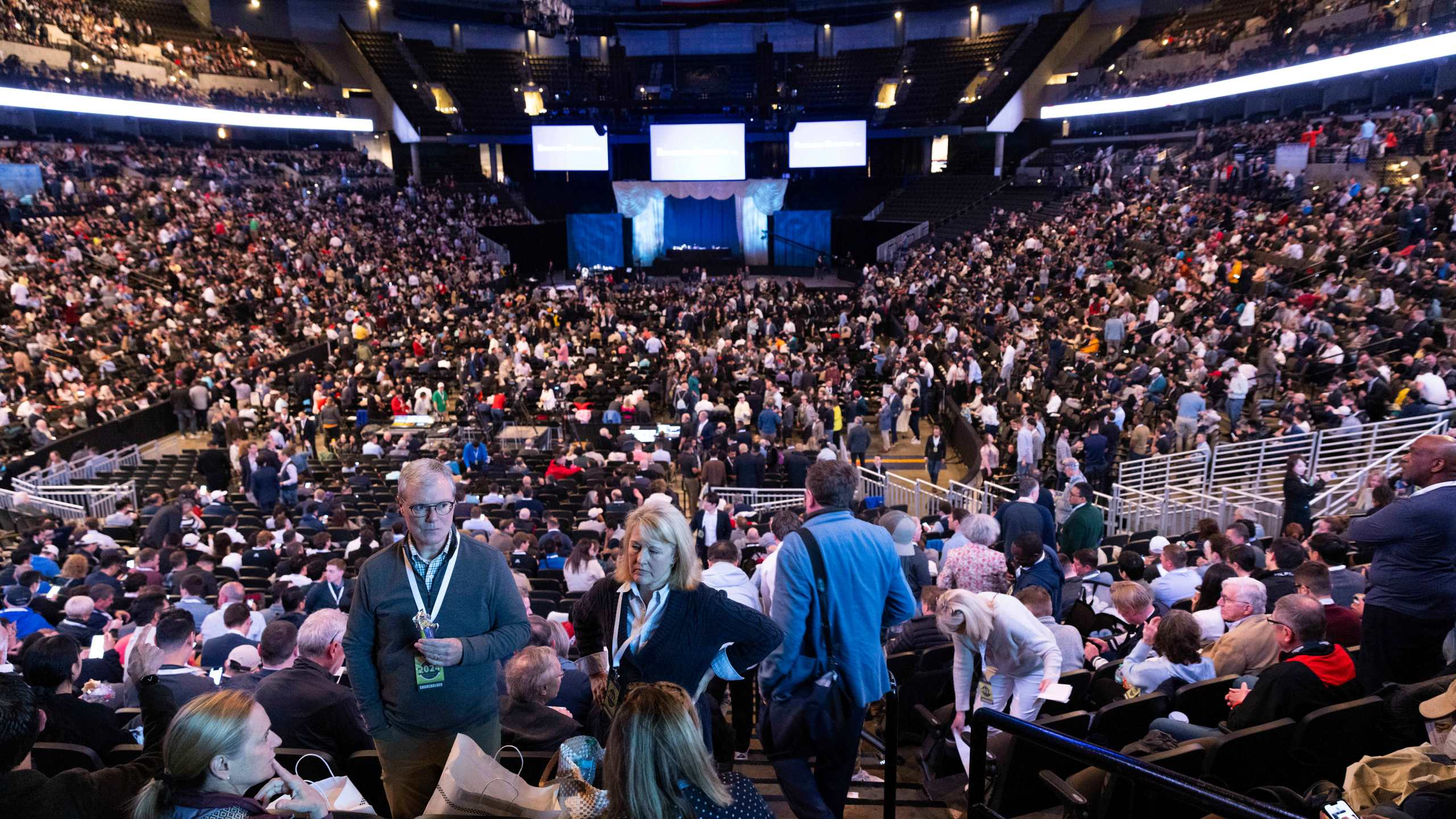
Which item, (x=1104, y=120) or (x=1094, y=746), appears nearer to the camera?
(x=1094, y=746)

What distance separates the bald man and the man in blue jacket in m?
2.44

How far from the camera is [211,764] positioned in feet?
8.00

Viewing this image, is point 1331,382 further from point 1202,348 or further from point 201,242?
point 201,242

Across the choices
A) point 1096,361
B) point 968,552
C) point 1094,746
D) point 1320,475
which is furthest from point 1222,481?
point 1094,746

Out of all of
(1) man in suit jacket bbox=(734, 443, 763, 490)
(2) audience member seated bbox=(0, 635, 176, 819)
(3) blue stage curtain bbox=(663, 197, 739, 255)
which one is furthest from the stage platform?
(2) audience member seated bbox=(0, 635, 176, 819)

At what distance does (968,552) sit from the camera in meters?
4.87

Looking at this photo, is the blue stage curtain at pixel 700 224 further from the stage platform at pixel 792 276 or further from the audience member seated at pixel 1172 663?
the audience member seated at pixel 1172 663

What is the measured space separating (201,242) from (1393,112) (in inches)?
1153

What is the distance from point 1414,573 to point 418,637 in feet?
13.5

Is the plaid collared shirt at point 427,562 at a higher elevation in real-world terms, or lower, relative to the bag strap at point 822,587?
higher

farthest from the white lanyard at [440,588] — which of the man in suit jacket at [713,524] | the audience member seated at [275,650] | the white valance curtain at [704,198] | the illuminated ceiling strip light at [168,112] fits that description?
the white valance curtain at [704,198]

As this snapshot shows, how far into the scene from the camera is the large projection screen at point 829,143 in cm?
3366

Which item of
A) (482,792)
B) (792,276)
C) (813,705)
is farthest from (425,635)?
(792,276)

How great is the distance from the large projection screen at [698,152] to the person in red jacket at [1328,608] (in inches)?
1206
